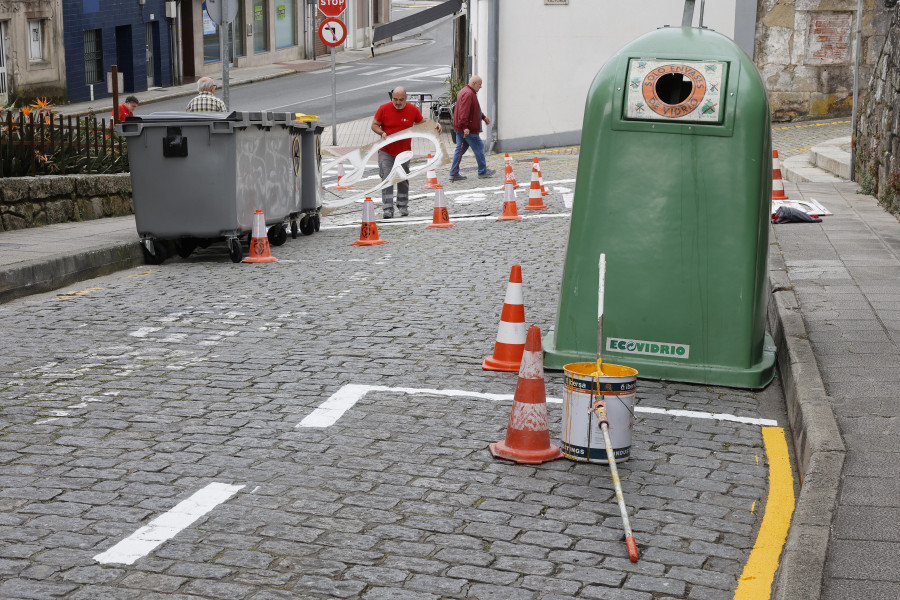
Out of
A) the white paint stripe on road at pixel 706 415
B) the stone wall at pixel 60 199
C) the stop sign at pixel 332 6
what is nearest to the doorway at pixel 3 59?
the stop sign at pixel 332 6

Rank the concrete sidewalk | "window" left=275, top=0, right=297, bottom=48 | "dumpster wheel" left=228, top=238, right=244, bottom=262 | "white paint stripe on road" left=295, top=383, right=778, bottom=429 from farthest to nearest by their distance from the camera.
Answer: "window" left=275, top=0, right=297, bottom=48, "dumpster wheel" left=228, top=238, right=244, bottom=262, "white paint stripe on road" left=295, top=383, right=778, bottom=429, the concrete sidewalk

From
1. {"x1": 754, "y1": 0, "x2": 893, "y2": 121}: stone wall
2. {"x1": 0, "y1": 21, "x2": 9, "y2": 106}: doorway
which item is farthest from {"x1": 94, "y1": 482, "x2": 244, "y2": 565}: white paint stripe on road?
{"x1": 0, "y1": 21, "x2": 9, "y2": 106}: doorway

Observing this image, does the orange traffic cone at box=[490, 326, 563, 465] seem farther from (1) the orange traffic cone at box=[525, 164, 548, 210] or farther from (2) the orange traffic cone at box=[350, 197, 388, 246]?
(1) the orange traffic cone at box=[525, 164, 548, 210]

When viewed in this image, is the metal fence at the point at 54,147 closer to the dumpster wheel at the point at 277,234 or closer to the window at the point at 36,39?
the dumpster wheel at the point at 277,234

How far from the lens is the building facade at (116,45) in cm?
3422

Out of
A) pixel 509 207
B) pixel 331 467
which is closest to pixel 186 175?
pixel 509 207

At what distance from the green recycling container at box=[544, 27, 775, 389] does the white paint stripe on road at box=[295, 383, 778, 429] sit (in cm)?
49

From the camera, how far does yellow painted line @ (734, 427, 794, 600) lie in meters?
4.29

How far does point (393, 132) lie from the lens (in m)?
15.9

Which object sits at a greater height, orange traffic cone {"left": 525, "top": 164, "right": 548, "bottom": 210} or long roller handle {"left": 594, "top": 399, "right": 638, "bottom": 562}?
orange traffic cone {"left": 525, "top": 164, "right": 548, "bottom": 210}

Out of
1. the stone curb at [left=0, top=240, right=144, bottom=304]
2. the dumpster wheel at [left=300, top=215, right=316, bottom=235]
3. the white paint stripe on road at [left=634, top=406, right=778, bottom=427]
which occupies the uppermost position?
the dumpster wheel at [left=300, top=215, right=316, bottom=235]

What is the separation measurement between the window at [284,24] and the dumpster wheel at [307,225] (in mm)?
35014

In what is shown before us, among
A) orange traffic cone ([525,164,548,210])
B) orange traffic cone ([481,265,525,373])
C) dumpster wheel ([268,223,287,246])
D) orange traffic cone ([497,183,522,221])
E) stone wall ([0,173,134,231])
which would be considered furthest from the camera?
orange traffic cone ([525,164,548,210])

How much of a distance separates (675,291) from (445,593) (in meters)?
3.22
